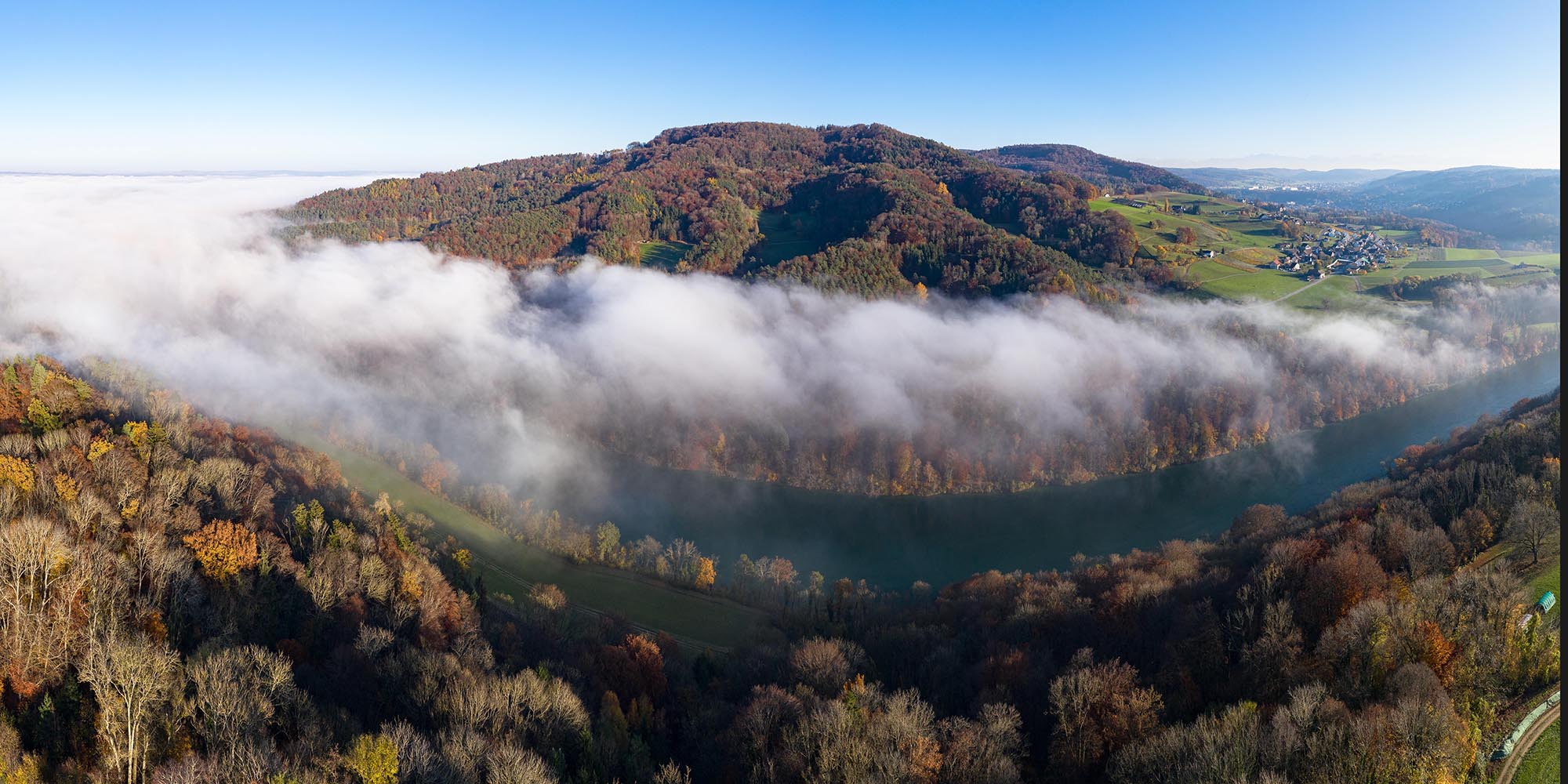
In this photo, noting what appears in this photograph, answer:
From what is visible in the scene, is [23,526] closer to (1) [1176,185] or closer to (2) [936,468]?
(2) [936,468]

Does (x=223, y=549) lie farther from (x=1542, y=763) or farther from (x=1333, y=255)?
(x=1333, y=255)

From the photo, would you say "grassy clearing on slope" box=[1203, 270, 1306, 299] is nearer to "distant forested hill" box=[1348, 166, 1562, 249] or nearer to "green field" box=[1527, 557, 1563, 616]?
"distant forested hill" box=[1348, 166, 1562, 249]

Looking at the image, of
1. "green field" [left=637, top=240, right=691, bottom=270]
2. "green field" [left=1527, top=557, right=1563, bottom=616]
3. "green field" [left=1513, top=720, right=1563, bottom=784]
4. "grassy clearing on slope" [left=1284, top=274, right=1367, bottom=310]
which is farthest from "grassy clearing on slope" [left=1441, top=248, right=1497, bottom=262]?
"green field" [left=637, top=240, right=691, bottom=270]

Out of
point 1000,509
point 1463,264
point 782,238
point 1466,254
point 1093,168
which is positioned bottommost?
point 1000,509

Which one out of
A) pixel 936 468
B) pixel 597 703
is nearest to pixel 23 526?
pixel 597 703

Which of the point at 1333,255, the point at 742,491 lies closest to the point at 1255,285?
the point at 1333,255

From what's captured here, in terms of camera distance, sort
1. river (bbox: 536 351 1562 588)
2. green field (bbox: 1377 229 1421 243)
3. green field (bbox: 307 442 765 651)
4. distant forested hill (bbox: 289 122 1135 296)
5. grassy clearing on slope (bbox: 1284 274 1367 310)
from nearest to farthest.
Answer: green field (bbox: 307 442 765 651), river (bbox: 536 351 1562 588), grassy clearing on slope (bbox: 1284 274 1367 310), distant forested hill (bbox: 289 122 1135 296), green field (bbox: 1377 229 1421 243)
